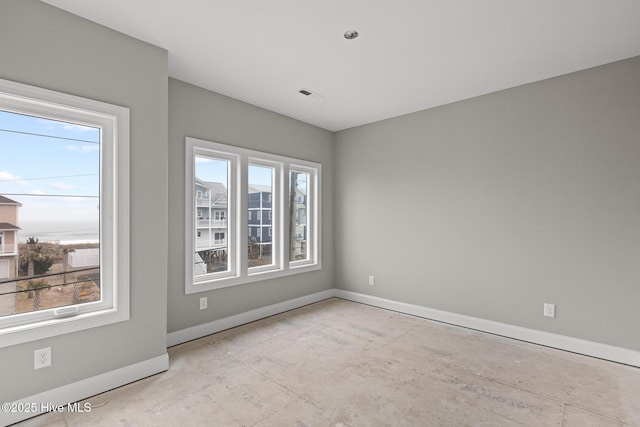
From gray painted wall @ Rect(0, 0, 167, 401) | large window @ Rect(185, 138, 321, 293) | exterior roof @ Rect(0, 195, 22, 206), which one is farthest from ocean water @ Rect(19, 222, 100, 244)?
large window @ Rect(185, 138, 321, 293)

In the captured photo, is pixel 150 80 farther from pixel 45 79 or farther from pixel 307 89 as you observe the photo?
pixel 307 89

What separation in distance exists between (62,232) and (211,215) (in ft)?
4.51

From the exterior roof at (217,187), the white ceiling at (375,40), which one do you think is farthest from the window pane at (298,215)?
the white ceiling at (375,40)

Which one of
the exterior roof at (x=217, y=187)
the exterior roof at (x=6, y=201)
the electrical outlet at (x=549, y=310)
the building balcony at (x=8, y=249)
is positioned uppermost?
the exterior roof at (x=217, y=187)

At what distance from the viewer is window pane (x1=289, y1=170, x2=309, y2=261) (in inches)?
175

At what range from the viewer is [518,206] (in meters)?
3.23

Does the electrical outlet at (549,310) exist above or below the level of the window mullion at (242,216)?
below

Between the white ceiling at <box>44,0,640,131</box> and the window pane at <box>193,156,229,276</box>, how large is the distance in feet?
2.84

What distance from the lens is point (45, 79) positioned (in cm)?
201

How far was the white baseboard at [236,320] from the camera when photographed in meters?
3.02

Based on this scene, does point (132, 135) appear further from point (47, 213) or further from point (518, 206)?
point (518, 206)

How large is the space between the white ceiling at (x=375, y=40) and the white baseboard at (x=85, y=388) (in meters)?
2.55

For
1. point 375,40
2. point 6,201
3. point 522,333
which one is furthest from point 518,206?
point 6,201

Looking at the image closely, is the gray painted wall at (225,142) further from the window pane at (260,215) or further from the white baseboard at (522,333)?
the white baseboard at (522,333)
